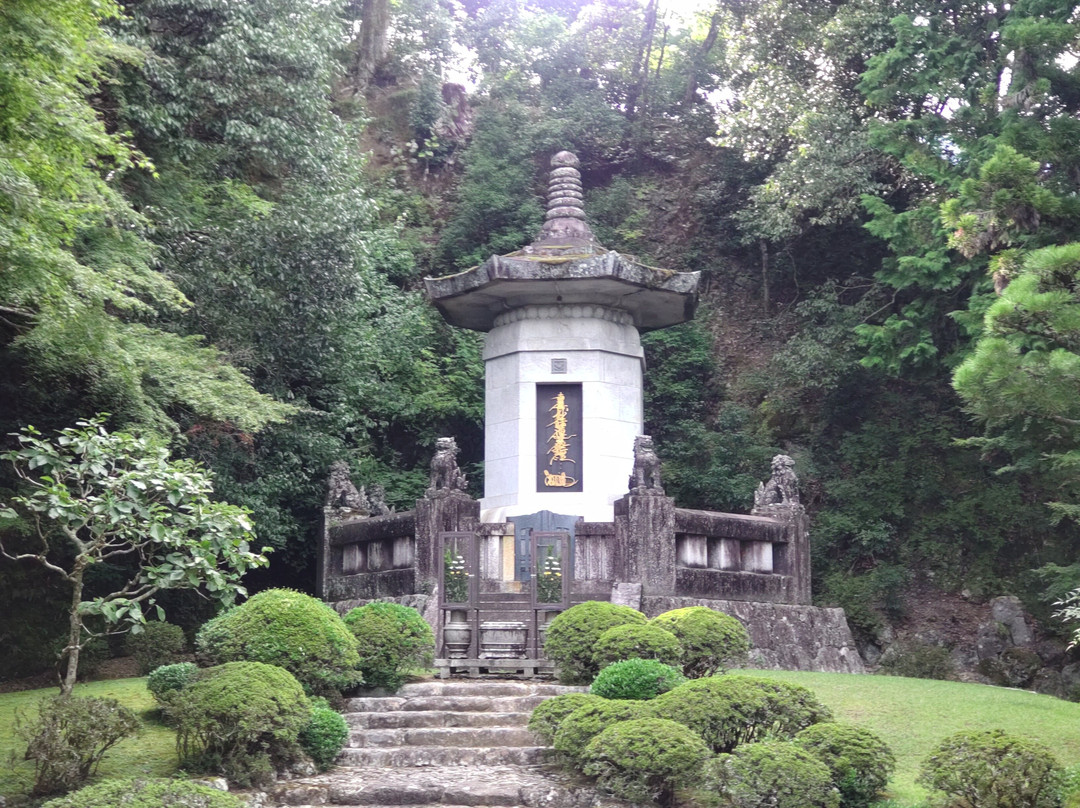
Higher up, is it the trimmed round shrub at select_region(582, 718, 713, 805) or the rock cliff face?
the rock cliff face

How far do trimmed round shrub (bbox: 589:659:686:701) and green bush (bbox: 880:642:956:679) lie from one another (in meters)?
7.82

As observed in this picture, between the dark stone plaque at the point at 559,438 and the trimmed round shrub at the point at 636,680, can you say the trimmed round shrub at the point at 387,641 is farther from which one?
the dark stone plaque at the point at 559,438

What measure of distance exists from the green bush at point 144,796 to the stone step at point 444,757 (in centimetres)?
246

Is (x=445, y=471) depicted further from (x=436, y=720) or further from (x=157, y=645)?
(x=436, y=720)

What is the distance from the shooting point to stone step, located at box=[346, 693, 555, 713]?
36.6 feet

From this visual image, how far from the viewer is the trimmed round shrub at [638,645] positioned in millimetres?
10922

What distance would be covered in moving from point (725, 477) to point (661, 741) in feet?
42.6

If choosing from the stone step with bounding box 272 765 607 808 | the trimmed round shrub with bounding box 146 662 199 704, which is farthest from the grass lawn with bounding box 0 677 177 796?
the stone step with bounding box 272 765 607 808

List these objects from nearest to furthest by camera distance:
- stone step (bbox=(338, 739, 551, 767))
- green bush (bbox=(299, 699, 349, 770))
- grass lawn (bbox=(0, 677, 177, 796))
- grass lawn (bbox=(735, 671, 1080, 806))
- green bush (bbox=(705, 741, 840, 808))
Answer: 1. green bush (bbox=(705, 741, 840, 808))
2. grass lawn (bbox=(0, 677, 177, 796))
3. grass lawn (bbox=(735, 671, 1080, 806))
4. green bush (bbox=(299, 699, 349, 770))
5. stone step (bbox=(338, 739, 551, 767))

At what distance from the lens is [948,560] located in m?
20.1

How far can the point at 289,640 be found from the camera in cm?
1059

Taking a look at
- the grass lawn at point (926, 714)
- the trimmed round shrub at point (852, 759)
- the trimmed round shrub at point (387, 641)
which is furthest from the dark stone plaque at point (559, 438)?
the trimmed round shrub at point (852, 759)

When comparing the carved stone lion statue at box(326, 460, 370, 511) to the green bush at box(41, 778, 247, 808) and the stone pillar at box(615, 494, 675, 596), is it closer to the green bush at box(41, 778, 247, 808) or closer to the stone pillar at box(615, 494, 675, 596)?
the stone pillar at box(615, 494, 675, 596)

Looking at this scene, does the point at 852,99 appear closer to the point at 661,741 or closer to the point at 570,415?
the point at 570,415
